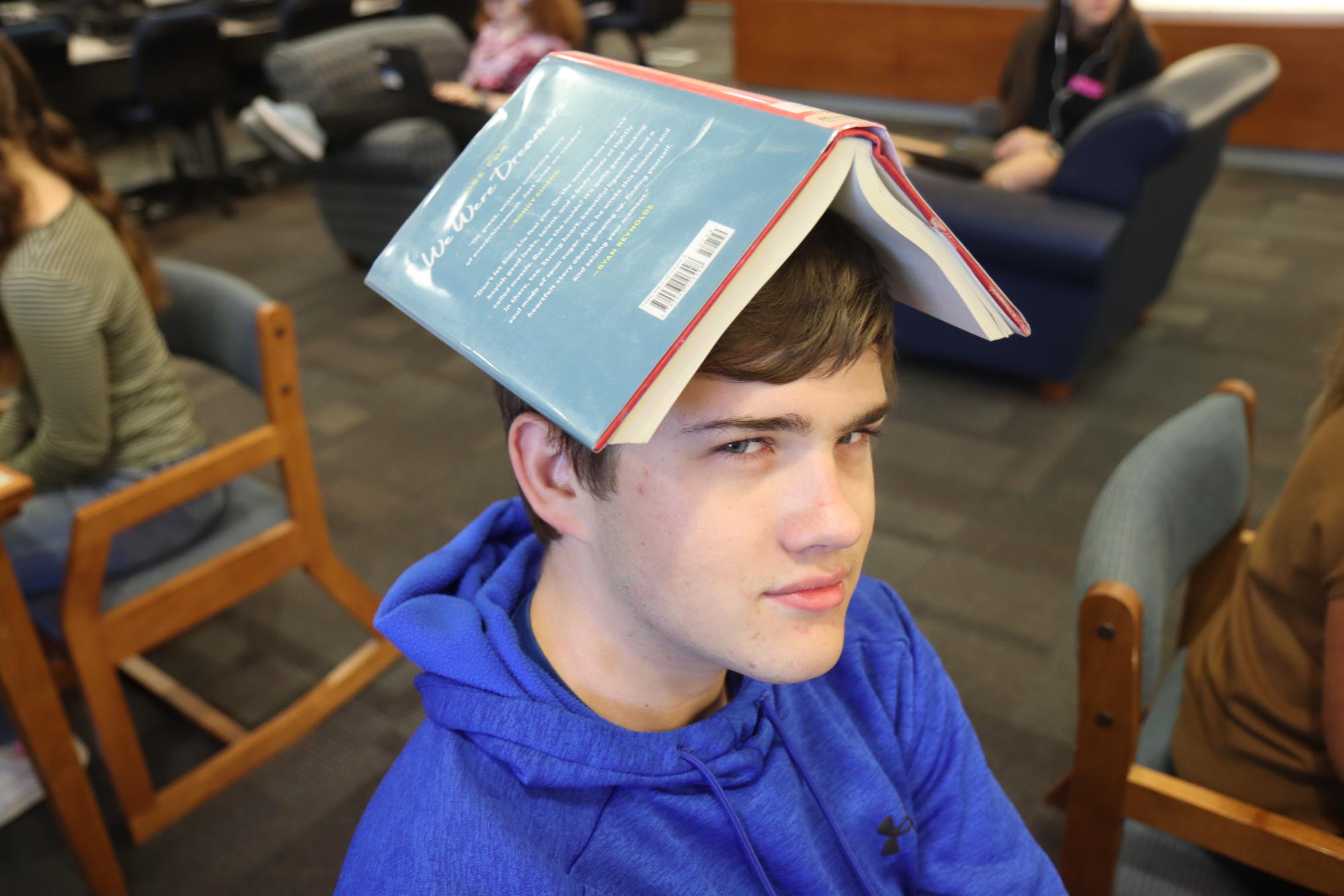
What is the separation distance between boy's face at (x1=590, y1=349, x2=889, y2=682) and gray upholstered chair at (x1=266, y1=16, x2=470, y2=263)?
3.29m

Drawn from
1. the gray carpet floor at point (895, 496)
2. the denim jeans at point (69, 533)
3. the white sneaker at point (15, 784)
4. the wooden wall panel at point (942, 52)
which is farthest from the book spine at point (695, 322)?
the wooden wall panel at point (942, 52)

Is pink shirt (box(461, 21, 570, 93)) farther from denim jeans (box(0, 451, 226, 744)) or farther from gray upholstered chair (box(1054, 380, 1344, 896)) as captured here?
gray upholstered chair (box(1054, 380, 1344, 896))

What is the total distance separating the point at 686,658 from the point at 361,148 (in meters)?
3.46

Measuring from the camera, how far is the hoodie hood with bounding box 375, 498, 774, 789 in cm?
72

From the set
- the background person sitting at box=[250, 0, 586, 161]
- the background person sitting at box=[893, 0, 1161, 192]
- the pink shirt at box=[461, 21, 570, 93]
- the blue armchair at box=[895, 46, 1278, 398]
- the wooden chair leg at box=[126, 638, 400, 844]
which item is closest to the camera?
the wooden chair leg at box=[126, 638, 400, 844]

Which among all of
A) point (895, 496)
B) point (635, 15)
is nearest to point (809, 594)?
point (895, 496)

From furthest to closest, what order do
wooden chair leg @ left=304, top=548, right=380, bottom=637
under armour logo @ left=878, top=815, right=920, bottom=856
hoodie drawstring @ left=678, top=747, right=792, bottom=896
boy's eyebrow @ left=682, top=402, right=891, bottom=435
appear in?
wooden chair leg @ left=304, top=548, right=380, bottom=637, under armour logo @ left=878, top=815, right=920, bottom=856, hoodie drawstring @ left=678, top=747, right=792, bottom=896, boy's eyebrow @ left=682, top=402, right=891, bottom=435

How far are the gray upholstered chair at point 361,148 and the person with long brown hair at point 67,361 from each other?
77.9 inches

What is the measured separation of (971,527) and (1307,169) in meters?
3.43

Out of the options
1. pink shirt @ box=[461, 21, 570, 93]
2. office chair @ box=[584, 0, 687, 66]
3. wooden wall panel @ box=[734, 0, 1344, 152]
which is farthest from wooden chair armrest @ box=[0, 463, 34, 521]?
office chair @ box=[584, 0, 687, 66]

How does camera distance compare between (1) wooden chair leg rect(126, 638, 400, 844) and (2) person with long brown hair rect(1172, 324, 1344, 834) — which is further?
(1) wooden chair leg rect(126, 638, 400, 844)

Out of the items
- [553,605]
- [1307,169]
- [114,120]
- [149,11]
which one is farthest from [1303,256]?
[149,11]

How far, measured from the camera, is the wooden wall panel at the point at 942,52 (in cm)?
443

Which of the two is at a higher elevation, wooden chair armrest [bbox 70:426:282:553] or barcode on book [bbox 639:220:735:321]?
barcode on book [bbox 639:220:735:321]
